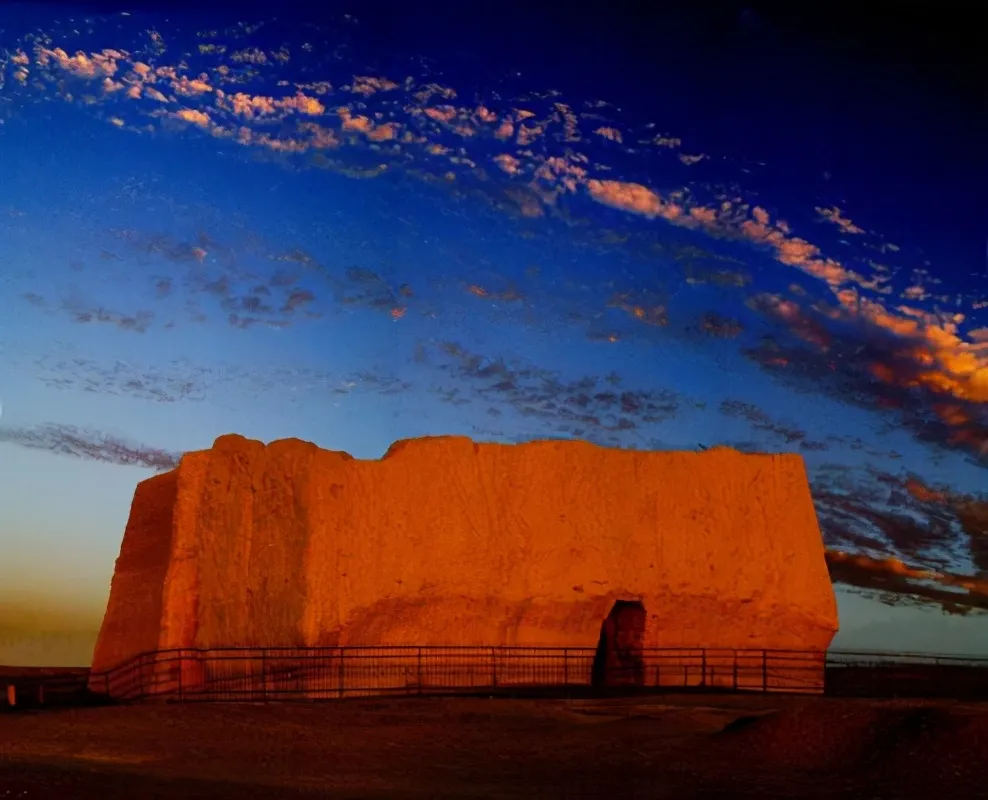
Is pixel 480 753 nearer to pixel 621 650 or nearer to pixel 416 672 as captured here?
pixel 416 672

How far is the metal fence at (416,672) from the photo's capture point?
17.5m

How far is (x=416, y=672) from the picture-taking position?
64.8ft

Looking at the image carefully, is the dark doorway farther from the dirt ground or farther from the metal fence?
the dirt ground

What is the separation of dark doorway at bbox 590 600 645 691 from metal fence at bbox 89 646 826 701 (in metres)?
0.22

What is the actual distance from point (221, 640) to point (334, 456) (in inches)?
157

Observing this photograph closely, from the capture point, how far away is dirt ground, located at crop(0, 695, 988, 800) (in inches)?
394

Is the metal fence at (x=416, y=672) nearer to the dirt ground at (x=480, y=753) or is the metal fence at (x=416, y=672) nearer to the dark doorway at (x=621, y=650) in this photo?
the dark doorway at (x=621, y=650)

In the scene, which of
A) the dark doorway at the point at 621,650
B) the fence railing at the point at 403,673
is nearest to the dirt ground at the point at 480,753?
the fence railing at the point at 403,673

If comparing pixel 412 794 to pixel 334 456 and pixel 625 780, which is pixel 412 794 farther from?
pixel 334 456

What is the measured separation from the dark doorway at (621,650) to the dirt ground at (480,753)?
560 centimetres

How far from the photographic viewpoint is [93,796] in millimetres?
9070

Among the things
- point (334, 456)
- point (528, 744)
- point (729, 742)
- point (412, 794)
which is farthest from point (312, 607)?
point (412, 794)

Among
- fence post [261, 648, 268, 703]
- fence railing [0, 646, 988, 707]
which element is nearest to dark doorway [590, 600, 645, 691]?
fence railing [0, 646, 988, 707]

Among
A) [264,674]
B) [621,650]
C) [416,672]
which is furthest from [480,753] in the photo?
[621,650]
